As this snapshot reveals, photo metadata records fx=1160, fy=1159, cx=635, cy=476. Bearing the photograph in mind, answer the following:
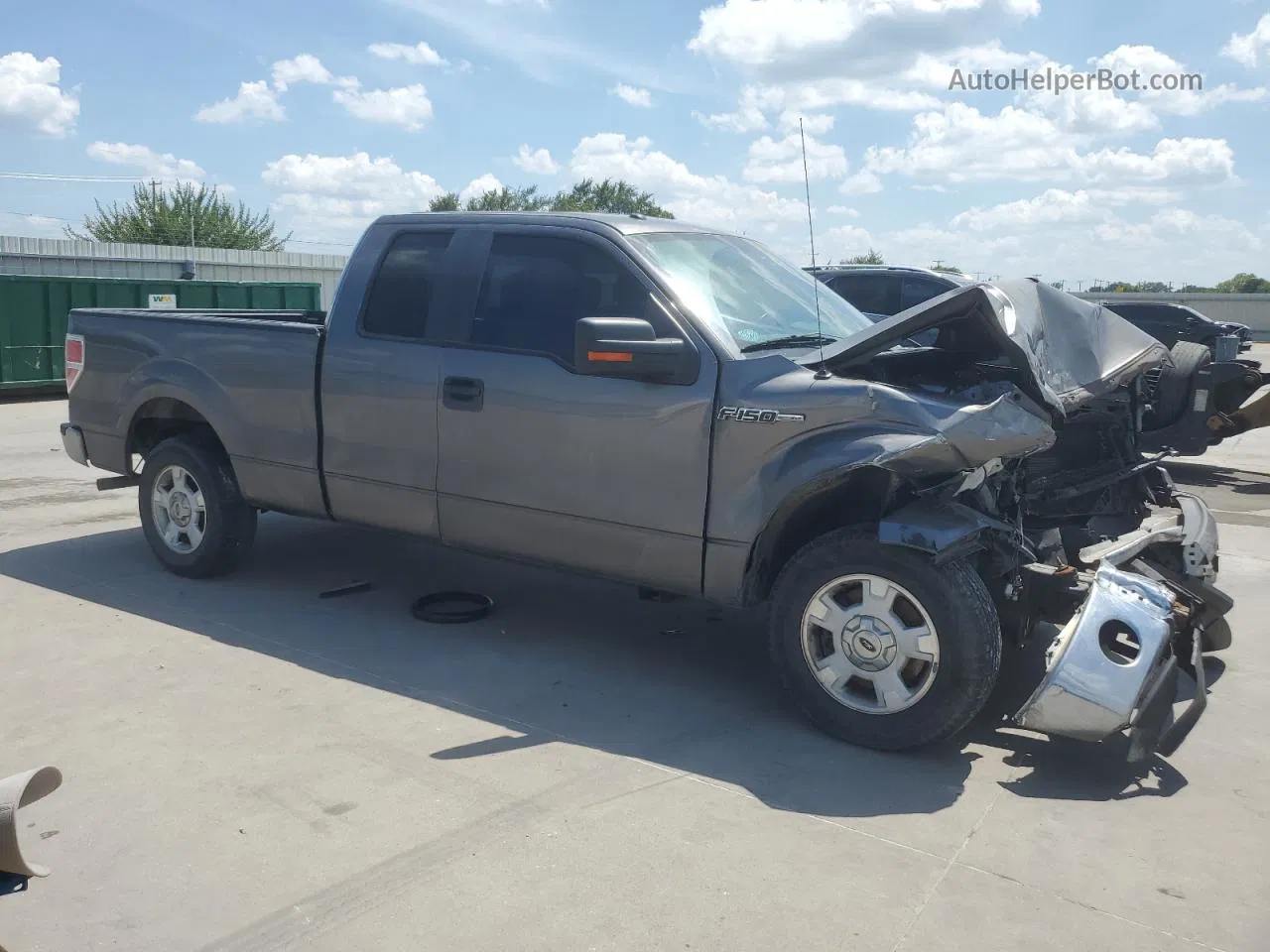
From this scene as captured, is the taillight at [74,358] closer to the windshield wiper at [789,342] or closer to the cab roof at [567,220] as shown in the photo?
the cab roof at [567,220]

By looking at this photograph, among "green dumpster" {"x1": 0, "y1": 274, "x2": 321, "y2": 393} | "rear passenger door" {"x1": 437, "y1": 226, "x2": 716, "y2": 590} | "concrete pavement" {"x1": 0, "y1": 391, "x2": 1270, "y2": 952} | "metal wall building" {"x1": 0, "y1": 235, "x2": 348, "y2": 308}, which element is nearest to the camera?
"concrete pavement" {"x1": 0, "y1": 391, "x2": 1270, "y2": 952}

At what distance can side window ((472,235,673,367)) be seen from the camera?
16.4 feet

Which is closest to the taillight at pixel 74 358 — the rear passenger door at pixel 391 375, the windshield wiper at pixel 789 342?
the rear passenger door at pixel 391 375

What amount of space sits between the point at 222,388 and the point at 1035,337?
413cm

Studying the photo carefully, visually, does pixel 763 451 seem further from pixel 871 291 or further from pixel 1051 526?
pixel 871 291

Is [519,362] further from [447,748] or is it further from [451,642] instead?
[447,748]

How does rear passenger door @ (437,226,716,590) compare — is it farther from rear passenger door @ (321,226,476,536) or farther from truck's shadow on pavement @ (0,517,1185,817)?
truck's shadow on pavement @ (0,517,1185,817)

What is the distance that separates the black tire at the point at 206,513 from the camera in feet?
20.7

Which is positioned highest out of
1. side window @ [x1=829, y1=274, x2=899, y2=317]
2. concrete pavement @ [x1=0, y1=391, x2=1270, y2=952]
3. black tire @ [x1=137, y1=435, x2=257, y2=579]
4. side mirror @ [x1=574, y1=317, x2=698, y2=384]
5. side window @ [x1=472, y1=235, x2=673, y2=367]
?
side window @ [x1=829, y1=274, x2=899, y2=317]

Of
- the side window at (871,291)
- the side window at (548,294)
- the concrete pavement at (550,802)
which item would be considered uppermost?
the side window at (871,291)

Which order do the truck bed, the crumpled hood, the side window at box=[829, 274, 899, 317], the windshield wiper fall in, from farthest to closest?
the side window at box=[829, 274, 899, 317] < the truck bed < the windshield wiper < the crumpled hood

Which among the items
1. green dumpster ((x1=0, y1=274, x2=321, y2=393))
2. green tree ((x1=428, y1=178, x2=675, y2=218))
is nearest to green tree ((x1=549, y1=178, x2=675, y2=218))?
green tree ((x1=428, y1=178, x2=675, y2=218))

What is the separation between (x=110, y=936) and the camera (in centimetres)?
303

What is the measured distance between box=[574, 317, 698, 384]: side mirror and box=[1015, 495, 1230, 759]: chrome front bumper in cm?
175
